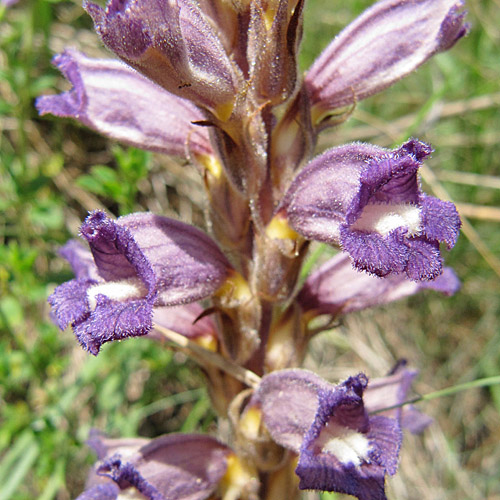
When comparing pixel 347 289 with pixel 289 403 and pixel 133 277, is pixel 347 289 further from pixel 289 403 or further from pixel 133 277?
pixel 133 277

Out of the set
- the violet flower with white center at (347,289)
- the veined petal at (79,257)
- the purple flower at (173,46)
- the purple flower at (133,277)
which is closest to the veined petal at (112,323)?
the purple flower at (133,277)

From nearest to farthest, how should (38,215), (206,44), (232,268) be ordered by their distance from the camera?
(206,44), (232,268), (38,215)

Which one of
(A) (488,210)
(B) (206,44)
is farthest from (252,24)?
(A) (488,210)

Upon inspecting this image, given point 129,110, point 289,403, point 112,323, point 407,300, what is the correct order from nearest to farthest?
1. point 112,323
2. point 289,403
3. point 129,110
4. point 407,300

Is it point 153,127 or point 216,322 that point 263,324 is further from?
point 153,127

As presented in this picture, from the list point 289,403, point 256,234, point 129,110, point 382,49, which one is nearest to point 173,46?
point 129,110

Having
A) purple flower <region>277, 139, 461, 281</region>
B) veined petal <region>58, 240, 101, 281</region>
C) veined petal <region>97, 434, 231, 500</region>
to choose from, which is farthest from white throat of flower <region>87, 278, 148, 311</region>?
veined petal <region>97, 434, 231, 500</region>

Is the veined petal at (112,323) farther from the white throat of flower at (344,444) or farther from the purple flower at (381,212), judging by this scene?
the white throat of flower at (344,444)

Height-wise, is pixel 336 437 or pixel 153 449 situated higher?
pixel 336 437
